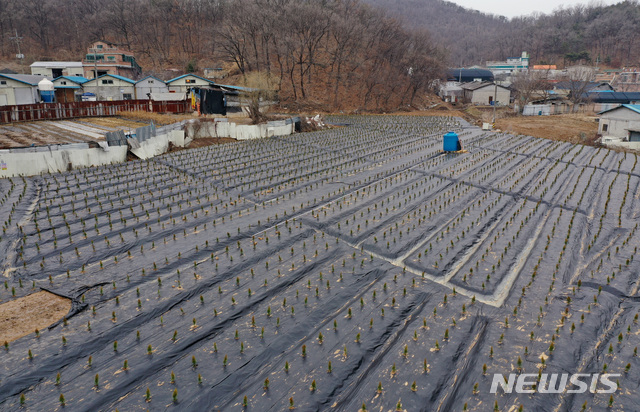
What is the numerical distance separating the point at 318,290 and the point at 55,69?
168 feet

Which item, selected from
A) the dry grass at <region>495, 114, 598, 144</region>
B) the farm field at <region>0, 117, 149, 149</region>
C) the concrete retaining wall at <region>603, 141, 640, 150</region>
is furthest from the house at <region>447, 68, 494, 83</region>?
the farm field at <region>0, 117, 149, 149</region>

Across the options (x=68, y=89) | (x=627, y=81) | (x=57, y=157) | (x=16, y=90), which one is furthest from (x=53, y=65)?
(x=627, y=81)

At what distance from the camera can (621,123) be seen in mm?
27438

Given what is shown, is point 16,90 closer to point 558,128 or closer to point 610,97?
point 558,128

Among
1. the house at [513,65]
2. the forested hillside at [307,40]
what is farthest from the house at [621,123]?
the house at [513,65]

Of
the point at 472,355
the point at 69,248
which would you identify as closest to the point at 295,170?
the point at 69,248

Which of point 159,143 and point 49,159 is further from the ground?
point 159,143

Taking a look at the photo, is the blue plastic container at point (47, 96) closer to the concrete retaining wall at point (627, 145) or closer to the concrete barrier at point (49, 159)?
the concrete barrier at point (49, 159)

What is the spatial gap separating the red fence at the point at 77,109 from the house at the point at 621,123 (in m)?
29.8

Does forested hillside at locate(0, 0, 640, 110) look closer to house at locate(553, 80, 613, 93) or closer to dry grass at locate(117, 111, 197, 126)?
dry grass at locate(117, 111, 197, 126)

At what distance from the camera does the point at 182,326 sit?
5605 millimetres

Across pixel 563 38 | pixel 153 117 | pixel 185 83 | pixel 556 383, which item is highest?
pixel 563 38

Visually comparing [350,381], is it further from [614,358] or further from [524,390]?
[614,358]

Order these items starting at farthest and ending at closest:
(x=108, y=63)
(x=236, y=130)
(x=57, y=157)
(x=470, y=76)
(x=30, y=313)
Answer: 1. (x=470, y=76)
2. (x=108, y=63)
3. (x=236, y=130)
4. (x=57, y=157)
5. (x=30, y=313)
